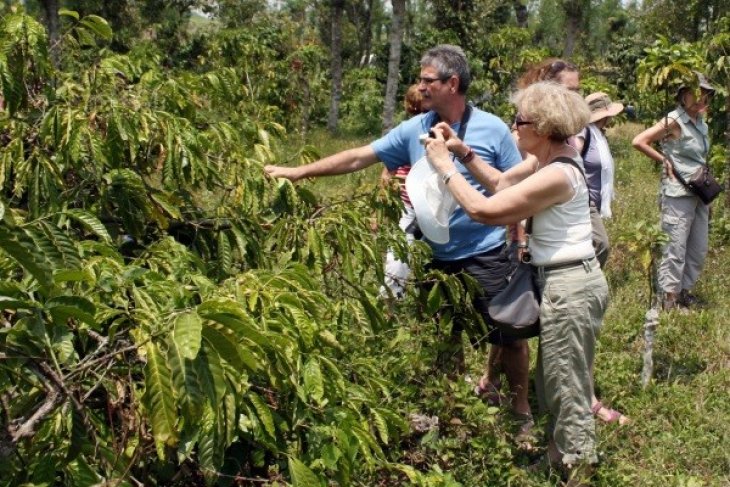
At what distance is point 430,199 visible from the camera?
3.20 metres

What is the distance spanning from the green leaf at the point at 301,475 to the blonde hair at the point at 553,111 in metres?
1.63

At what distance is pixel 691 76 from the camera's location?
4.52 meters

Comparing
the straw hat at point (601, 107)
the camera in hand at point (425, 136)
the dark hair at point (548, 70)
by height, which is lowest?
the camera in hand at point (425, 136)

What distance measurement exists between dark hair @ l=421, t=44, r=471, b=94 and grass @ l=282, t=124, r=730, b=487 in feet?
2.04

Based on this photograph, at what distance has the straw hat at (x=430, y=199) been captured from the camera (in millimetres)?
3167

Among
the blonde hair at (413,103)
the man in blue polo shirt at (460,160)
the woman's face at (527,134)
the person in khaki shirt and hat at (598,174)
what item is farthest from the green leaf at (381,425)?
the blonde hair at (413,103)

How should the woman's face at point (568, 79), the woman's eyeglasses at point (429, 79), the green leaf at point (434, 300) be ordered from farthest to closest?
the woman's face at point (568, 79)
the woman's eyeglasses at point (429, 79)
the green leaf at point (434, 300)

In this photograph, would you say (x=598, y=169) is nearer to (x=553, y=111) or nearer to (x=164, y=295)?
(x=553, y=111)

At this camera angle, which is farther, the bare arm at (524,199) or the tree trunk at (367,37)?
the tree trunk at (367,37)

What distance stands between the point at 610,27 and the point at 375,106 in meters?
26.9

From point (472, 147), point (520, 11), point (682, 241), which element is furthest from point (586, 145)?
point (520, 11)

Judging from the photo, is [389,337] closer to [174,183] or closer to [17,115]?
[174,183]

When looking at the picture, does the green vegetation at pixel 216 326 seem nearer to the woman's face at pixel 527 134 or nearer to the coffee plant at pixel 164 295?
the coffee plant at pixel 164 295

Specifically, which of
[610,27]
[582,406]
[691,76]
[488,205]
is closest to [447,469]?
[582,406]
